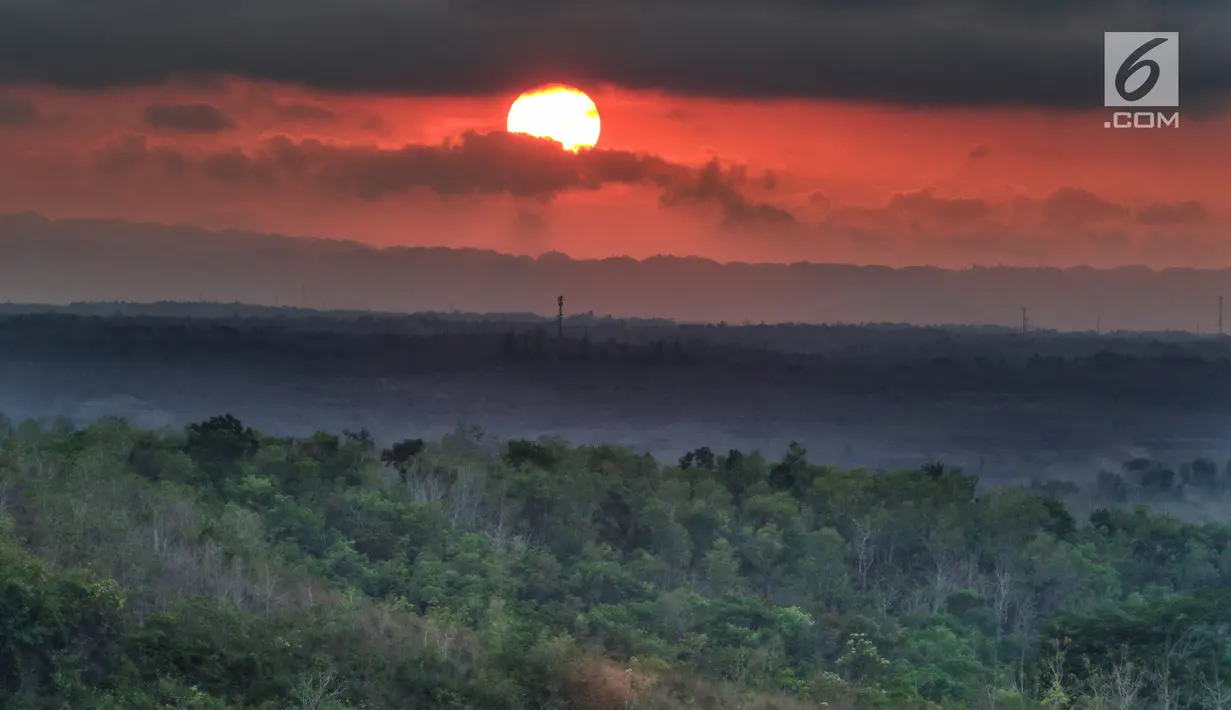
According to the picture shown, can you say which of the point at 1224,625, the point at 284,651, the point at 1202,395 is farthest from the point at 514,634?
the point at 1202,395

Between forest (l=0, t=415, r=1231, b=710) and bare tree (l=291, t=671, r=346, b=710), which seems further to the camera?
forest (l=0, t=415, r=1231, b=710)

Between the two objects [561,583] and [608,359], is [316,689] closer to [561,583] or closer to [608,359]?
[561,583]

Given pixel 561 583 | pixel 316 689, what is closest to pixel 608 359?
pixel 561 583

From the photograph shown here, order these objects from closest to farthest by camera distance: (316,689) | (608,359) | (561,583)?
1. (316,689)
2. (561,583)
3. (608,359)

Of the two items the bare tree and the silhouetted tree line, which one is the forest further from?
the silhouetted tree line

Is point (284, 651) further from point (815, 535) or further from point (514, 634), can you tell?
point (815, 535)

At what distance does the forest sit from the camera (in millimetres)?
18797

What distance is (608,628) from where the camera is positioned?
2869cm

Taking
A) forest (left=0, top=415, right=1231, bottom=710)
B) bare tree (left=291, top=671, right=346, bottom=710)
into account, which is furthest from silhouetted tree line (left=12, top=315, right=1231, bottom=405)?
bare tree (left=291, top=671, right=346, bottom=710)

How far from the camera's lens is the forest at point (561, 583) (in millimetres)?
18797

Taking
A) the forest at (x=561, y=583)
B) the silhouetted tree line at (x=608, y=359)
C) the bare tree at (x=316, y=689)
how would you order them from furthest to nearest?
the silhouetted tree line at (x=608, y=359) → the forest at (x=561, y=583) → the bare tree at (x=316, y=689)

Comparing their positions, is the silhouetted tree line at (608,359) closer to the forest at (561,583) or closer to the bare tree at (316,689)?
the forest at (561,583)

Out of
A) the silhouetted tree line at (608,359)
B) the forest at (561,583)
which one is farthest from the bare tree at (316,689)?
the silhouetted tree line at (608,359)

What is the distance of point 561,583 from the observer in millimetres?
34281
